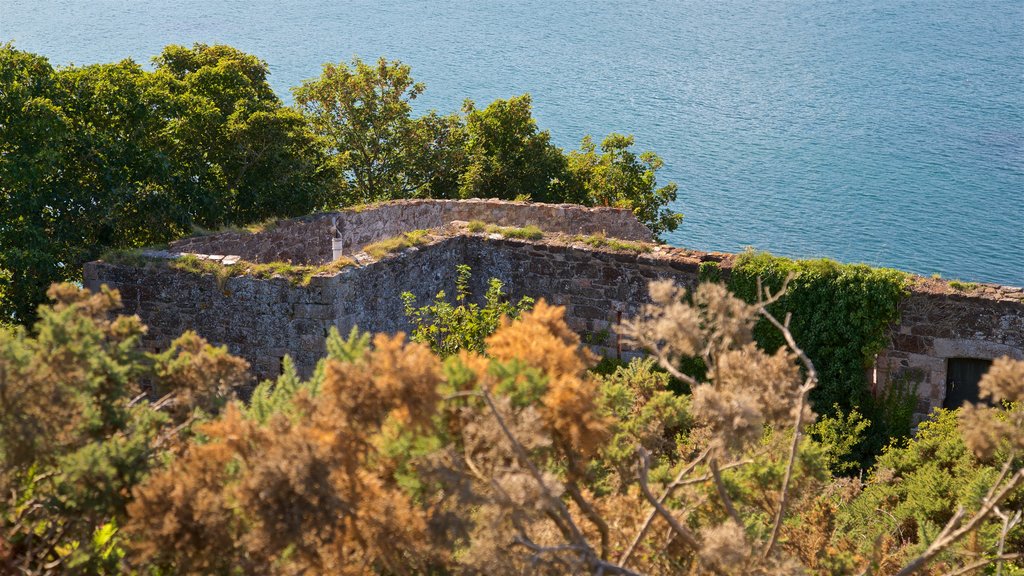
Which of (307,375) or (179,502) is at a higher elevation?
(179,502)

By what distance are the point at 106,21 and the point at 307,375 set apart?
62079mm

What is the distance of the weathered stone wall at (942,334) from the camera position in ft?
40.8

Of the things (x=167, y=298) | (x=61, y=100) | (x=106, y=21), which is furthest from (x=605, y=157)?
(x=106, y=21)

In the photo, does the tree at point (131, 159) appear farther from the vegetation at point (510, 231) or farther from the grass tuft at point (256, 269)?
the vegetation at point (510, 231)

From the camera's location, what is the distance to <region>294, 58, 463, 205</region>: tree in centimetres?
2478

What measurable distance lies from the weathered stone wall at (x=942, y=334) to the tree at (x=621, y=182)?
1228cm

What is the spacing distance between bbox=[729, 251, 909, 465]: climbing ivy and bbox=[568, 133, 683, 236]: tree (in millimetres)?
11919

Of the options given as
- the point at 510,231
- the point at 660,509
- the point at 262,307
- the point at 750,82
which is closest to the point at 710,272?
the point at 510,231

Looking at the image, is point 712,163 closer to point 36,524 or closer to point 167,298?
point 167,298

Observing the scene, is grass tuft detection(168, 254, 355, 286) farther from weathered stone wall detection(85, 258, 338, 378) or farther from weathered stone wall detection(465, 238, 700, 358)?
weathered stone wall detection(465, 238, 700, 358)

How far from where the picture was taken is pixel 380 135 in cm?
2517

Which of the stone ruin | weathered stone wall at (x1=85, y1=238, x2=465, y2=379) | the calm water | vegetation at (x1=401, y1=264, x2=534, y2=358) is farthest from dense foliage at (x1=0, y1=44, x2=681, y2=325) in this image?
the calm water

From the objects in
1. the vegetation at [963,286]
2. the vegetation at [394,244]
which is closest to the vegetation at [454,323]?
the vegetation at [394,244]

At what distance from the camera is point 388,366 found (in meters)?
5.65
